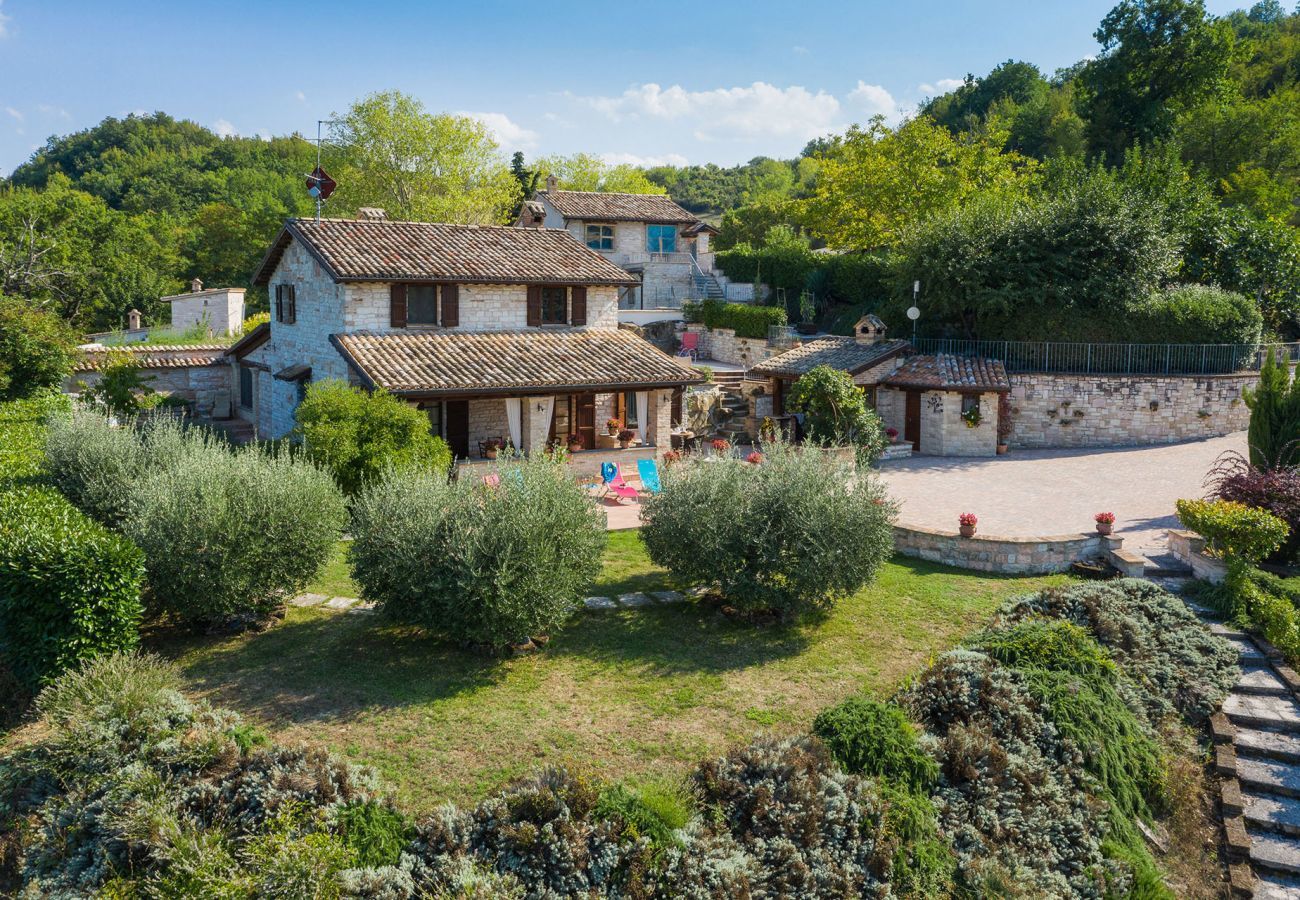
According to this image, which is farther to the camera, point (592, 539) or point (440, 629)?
point (592, 539)

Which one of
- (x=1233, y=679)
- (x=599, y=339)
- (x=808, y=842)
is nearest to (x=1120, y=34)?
(x=599, y=339)

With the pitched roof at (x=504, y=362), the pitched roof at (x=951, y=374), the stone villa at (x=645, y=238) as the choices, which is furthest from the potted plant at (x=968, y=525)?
the stone villa at (x=645, y=238)

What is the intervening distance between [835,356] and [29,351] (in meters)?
21.3

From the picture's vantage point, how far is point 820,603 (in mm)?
13094

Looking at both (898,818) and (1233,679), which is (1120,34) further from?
(898,818)

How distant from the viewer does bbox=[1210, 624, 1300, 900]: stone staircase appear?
9594mm

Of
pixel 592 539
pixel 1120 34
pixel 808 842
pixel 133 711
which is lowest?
pixel 808 842

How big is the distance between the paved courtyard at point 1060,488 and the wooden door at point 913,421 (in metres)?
1.18

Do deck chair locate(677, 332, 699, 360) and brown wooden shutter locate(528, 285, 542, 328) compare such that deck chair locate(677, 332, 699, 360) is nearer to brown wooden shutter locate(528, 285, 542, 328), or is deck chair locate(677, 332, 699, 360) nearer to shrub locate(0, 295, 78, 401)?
brown wooden shutter locate(528, 285, 542, 328)

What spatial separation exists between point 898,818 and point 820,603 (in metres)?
4.84

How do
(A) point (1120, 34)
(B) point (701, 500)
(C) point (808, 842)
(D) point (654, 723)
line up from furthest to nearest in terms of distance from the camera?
(A) point (1120, 34) → (B) point (701, 500) → (D) point (654, 723) → (C) point (808, 842)

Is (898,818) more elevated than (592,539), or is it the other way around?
(592,539)

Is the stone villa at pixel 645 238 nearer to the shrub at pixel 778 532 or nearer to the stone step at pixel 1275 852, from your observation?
the shrub at pixel 778 532

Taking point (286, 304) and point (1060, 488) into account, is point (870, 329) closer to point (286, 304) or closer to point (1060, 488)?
point (1060, 488)
